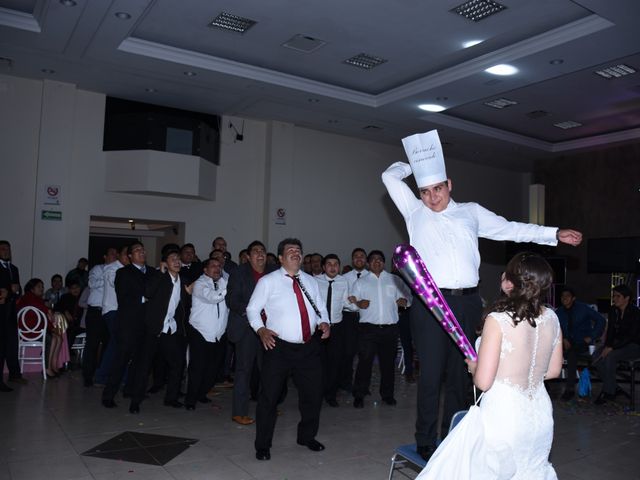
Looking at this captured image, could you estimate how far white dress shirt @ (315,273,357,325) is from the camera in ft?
20.8

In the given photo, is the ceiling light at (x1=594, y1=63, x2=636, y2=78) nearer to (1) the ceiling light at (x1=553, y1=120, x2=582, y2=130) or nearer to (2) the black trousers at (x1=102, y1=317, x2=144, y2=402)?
(1) the ceiling light at (x1=553, y1=120, x2=582, y2=130)

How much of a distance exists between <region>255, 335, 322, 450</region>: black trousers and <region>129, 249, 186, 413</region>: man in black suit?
168 cm

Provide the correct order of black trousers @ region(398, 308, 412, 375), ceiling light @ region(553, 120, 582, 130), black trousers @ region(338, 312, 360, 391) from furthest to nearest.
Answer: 1. ceiling light @ region(553, 120, 582, 130)
2. black trousers @ region(398, 308, 412, 375)
3. black trousers @ region(338, 312, 360, 391)

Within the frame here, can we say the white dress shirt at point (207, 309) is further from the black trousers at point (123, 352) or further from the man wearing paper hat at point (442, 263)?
the man wearing paper hat at point (442, 263)

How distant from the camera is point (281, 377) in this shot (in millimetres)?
4117

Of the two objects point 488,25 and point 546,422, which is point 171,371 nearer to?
point 546,422

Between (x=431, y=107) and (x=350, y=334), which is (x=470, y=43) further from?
(x=350, y=334)

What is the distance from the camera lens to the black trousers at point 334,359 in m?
6.10

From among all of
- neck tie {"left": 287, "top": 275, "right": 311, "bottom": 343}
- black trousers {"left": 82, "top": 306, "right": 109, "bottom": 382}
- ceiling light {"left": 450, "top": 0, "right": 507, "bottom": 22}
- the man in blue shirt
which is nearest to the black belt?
neck tie {"left": 287, "top": 275, "right": 311, "bottom": 343}

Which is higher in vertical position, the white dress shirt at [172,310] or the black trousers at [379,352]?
the white dress shirt at [172,310]

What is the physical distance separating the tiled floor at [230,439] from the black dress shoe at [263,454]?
48 millimetres

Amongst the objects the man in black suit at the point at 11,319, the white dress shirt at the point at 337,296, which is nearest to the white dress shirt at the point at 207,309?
the white dress shirt at the point at 337,296

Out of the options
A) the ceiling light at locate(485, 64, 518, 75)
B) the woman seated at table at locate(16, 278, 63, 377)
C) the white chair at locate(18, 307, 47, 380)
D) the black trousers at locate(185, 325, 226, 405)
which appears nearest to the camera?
the black trousers at locate(185, 325, 226, 405)

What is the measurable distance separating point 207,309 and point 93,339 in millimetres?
2160
